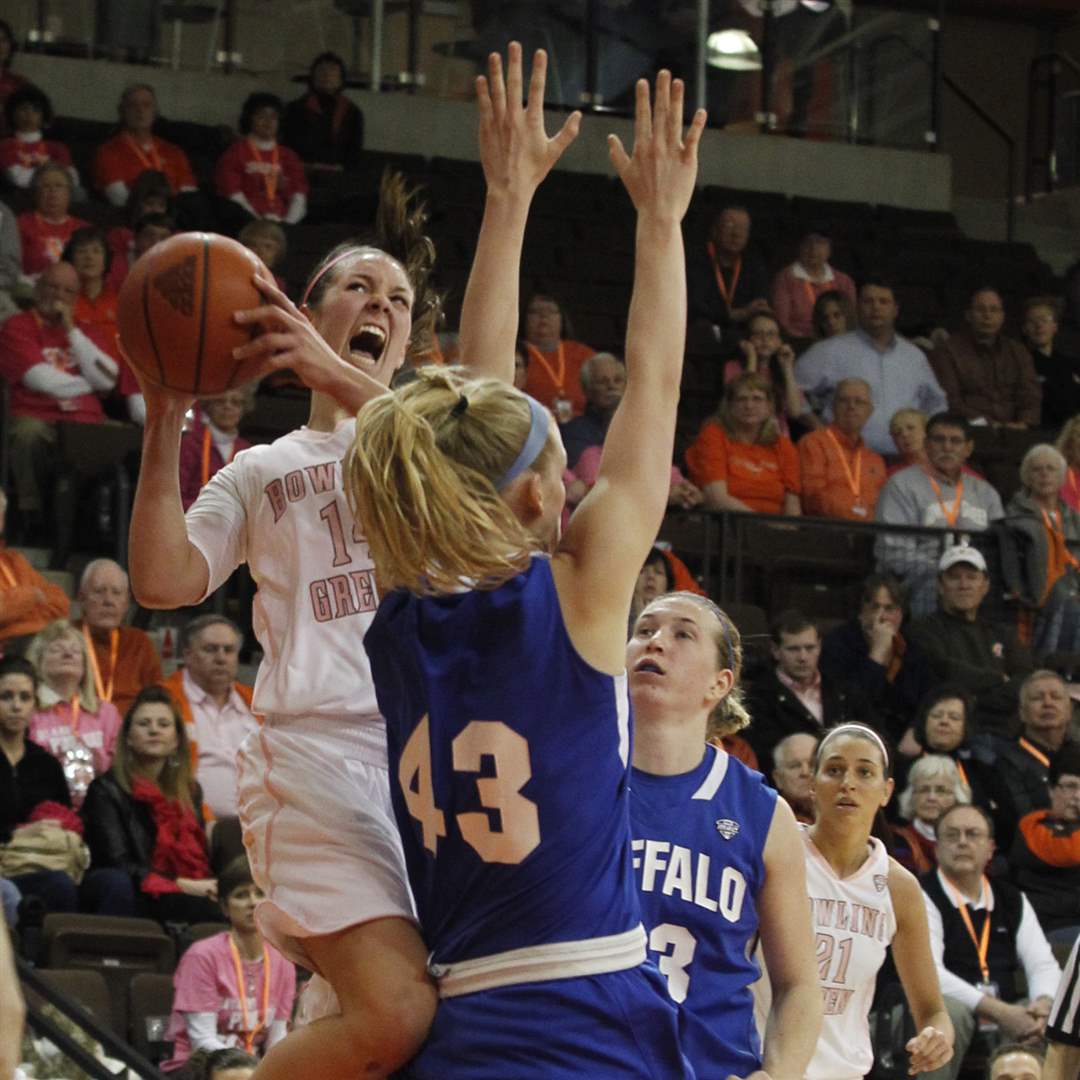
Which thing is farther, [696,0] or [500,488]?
[696,0]

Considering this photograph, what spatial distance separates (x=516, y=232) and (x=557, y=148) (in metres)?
0.18

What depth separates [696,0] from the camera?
562 inches

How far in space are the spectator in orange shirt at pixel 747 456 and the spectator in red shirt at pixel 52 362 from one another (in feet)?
9.80

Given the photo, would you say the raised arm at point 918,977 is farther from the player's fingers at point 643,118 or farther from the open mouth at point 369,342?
the player's fingers at point 643,118

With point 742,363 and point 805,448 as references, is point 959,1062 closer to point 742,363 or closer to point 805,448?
Result: point 805,448

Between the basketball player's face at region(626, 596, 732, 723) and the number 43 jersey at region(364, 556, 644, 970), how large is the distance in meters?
1.20

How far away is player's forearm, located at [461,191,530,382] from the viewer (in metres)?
3.55

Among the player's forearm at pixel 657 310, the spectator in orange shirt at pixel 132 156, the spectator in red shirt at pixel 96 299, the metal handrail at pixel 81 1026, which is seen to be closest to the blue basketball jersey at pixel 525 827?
the player's forearm at pixel 657 310

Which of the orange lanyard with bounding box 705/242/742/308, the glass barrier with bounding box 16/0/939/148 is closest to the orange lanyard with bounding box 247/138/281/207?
the glass barrier with bounding box 16/0/939/148

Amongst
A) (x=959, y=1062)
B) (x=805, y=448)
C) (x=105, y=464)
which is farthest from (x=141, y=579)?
(x=805, y=448)

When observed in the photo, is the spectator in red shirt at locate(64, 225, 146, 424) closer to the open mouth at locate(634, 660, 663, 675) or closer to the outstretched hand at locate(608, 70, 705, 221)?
the open mouth at locate(634, 660, 663, 675)

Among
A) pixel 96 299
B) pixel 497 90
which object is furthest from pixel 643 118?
pixel 96 299

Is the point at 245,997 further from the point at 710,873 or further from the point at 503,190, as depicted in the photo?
the point at 503,190

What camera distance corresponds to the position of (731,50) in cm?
1441
